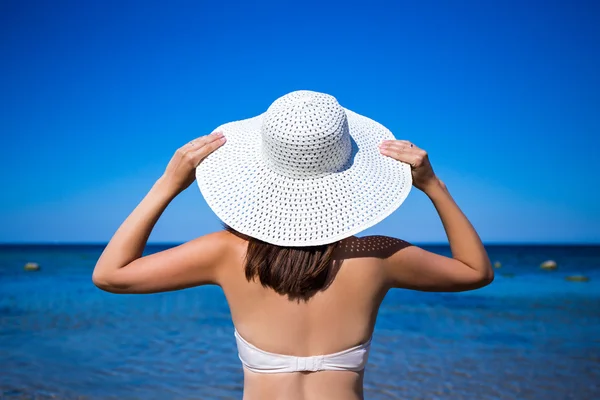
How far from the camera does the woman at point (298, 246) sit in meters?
1.52

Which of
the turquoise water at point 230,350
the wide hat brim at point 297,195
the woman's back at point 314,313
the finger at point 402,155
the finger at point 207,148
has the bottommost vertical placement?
the turquoise water at point 230,350

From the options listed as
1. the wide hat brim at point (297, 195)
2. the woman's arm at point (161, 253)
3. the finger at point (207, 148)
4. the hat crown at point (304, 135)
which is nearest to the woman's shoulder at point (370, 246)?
the wide hat brim at point (297, 195)

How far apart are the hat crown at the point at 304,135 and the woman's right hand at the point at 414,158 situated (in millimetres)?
174

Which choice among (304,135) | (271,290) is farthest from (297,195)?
(271,290)

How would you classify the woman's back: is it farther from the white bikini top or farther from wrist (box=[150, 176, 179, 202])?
wrist (box=[150, 176, 179, 202])

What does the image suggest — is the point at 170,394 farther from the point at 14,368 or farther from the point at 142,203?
the point at 142,203

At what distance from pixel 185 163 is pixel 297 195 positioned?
35cm

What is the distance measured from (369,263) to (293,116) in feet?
1.53

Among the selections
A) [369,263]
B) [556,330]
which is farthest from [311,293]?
[556,330]

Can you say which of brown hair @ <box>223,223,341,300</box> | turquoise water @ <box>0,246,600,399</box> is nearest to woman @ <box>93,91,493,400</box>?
brown hair @ <box>223,223,341,300</box>

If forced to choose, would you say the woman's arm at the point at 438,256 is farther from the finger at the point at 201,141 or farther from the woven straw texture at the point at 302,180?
the finger at the point at 201,141

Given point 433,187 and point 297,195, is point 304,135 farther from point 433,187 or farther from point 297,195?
point 433,187

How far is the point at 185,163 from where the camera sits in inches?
64.1

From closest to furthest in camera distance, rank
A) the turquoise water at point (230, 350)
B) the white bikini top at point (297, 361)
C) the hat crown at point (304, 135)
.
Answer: the hat crown at point (304, 135) → the white bikini top at point (297, 361) → the turquoise water at point (230, 350)
